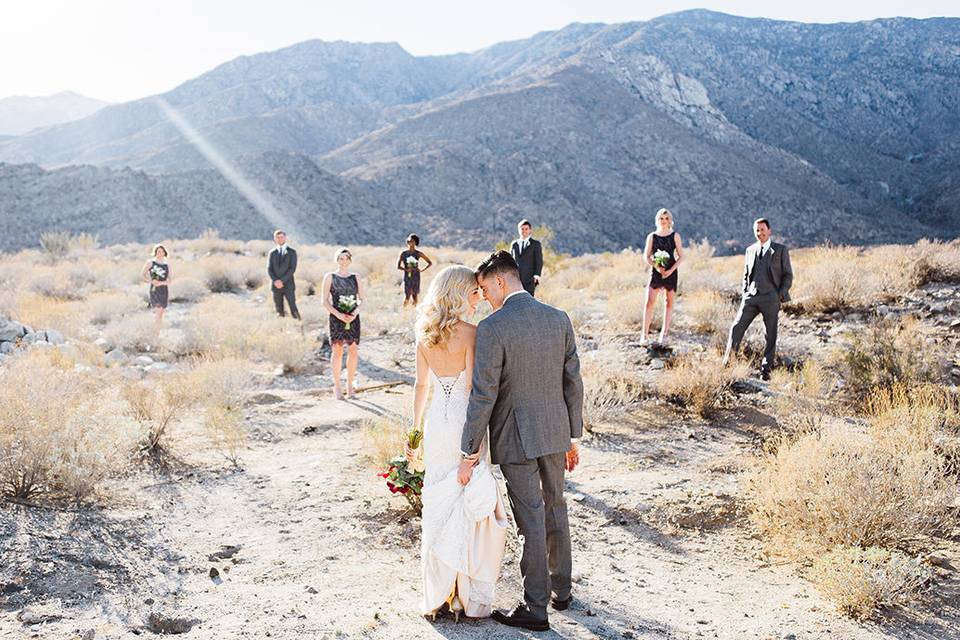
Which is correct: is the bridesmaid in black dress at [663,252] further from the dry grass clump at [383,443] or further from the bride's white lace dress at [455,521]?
the bride's white lace dress at [455,521]

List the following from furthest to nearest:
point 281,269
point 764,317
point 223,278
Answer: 1. point 223,278
2. point 281,269
3. point 764,317

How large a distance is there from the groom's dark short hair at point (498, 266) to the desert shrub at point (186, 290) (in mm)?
14772

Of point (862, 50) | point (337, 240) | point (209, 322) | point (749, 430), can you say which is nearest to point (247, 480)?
point (749, 430)

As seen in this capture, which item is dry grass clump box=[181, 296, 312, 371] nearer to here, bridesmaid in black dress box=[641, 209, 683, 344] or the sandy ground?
the sandy ground

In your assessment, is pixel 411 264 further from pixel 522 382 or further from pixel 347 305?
pixel 522 382

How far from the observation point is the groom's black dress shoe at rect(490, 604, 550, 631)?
11.0 ft

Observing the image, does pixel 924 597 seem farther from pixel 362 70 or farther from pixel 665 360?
pixel 362 70

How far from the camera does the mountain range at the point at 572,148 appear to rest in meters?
44.2

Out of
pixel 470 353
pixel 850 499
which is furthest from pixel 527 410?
pixel 850 499

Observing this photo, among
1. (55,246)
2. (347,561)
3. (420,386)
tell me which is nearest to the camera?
(420,386)

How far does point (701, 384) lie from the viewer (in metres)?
7.40

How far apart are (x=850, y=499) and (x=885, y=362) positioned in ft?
14.8

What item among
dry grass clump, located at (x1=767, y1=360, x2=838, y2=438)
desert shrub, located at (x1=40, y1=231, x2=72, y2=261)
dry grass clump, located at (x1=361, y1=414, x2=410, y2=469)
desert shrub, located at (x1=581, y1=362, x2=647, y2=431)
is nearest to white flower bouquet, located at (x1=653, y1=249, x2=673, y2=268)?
desert shrub, located at (x1=581, y1=362, x2=647, y2=431)

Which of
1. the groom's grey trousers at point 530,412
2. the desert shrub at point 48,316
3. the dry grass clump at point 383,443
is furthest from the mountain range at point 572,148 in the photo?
the groom's grey trousers at point 530,412
